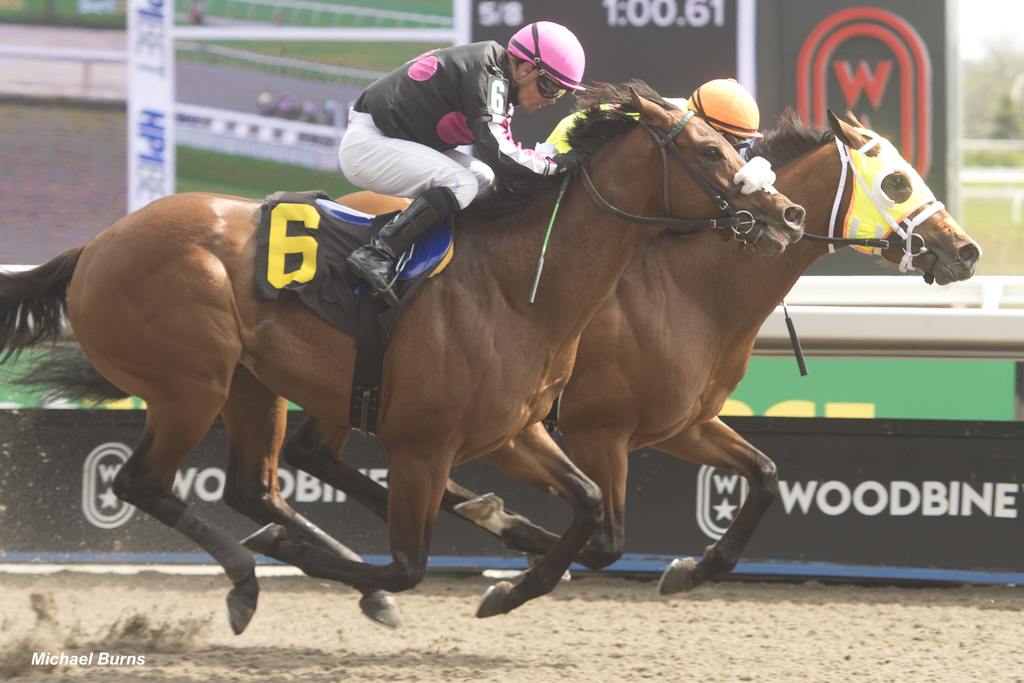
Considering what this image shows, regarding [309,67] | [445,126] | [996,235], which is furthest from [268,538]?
[996,235]

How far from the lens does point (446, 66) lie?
164 inches

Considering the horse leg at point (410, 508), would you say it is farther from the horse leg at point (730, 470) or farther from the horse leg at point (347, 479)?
the horse leg at point (730, 470)

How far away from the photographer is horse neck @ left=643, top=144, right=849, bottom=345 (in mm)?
4801

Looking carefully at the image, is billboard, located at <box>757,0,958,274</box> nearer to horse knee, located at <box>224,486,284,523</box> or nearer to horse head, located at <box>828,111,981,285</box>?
horse head, located at <box>828,111,981,285</box>

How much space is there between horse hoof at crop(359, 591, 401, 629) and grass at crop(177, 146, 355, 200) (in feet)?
8.24

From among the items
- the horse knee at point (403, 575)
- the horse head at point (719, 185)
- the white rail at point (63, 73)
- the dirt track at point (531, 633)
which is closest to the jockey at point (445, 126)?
the horse head at point (719, 185)

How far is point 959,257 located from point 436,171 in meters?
1.60

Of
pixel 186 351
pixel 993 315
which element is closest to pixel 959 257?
pixel 993 315

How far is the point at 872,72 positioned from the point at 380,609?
10.2 feet

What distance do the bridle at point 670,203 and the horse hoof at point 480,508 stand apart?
101 cm

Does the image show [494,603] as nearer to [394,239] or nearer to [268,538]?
[268,538]

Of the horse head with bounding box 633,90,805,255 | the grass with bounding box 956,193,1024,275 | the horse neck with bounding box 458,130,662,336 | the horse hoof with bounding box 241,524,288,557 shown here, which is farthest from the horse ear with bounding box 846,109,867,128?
the grass with bounding box 956,193,1024,275

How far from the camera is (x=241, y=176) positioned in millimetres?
6773

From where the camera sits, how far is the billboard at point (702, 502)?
578cm
